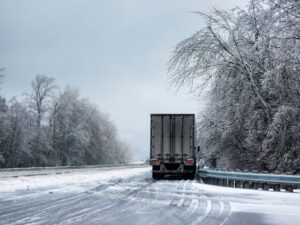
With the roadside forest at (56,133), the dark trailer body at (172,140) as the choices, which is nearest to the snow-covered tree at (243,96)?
the dark trailer body at (172,140)

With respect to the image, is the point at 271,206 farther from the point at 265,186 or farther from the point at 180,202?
the point at 265,186

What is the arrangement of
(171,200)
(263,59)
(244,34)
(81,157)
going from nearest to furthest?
1. (171,200)
2. (263,59)
3. (244,34)
4. (81,157)

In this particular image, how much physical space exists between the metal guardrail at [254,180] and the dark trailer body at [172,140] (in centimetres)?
263

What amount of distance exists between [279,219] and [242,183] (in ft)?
43.0

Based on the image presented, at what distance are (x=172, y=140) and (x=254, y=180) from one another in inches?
377

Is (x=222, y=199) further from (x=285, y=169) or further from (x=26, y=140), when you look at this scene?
(x=26, y=140)

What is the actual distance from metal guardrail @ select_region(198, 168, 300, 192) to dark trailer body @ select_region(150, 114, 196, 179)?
2631 millimetres

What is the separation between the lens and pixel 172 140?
3073 centimetres

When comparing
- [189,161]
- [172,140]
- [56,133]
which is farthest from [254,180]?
[56,133]

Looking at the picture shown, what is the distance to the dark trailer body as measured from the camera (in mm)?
30703

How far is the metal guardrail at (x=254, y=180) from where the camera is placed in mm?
19648

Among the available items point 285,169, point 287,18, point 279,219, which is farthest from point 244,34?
point 279,219

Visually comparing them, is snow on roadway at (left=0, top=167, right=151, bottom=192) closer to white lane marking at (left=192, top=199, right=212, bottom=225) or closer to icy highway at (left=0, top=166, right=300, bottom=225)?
icy highway at (left=0, top=166, right=300, bottom=225)

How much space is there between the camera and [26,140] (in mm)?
65938
